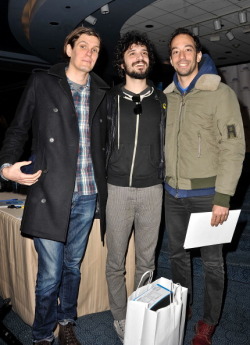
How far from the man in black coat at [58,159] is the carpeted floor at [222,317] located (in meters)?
0.45

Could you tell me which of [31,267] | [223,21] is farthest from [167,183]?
[223,21]

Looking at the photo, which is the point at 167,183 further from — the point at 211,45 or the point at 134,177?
the point at 211,45

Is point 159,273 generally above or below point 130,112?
below

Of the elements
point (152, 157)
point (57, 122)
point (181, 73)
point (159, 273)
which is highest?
point (181, 73)

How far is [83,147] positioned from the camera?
1.84 m

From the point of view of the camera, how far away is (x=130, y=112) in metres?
1.99

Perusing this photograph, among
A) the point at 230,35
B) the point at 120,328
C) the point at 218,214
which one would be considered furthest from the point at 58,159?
the point at 230,35

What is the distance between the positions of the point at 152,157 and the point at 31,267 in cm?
109

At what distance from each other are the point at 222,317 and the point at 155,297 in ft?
3.45

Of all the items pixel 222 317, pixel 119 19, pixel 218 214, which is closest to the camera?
pixel 218 214

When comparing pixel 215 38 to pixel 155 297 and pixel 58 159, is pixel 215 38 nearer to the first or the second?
pixel 58 159

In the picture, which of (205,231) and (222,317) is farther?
(222,317)

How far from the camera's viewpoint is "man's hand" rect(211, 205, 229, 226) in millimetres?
1825

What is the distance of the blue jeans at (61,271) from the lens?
1776mm
